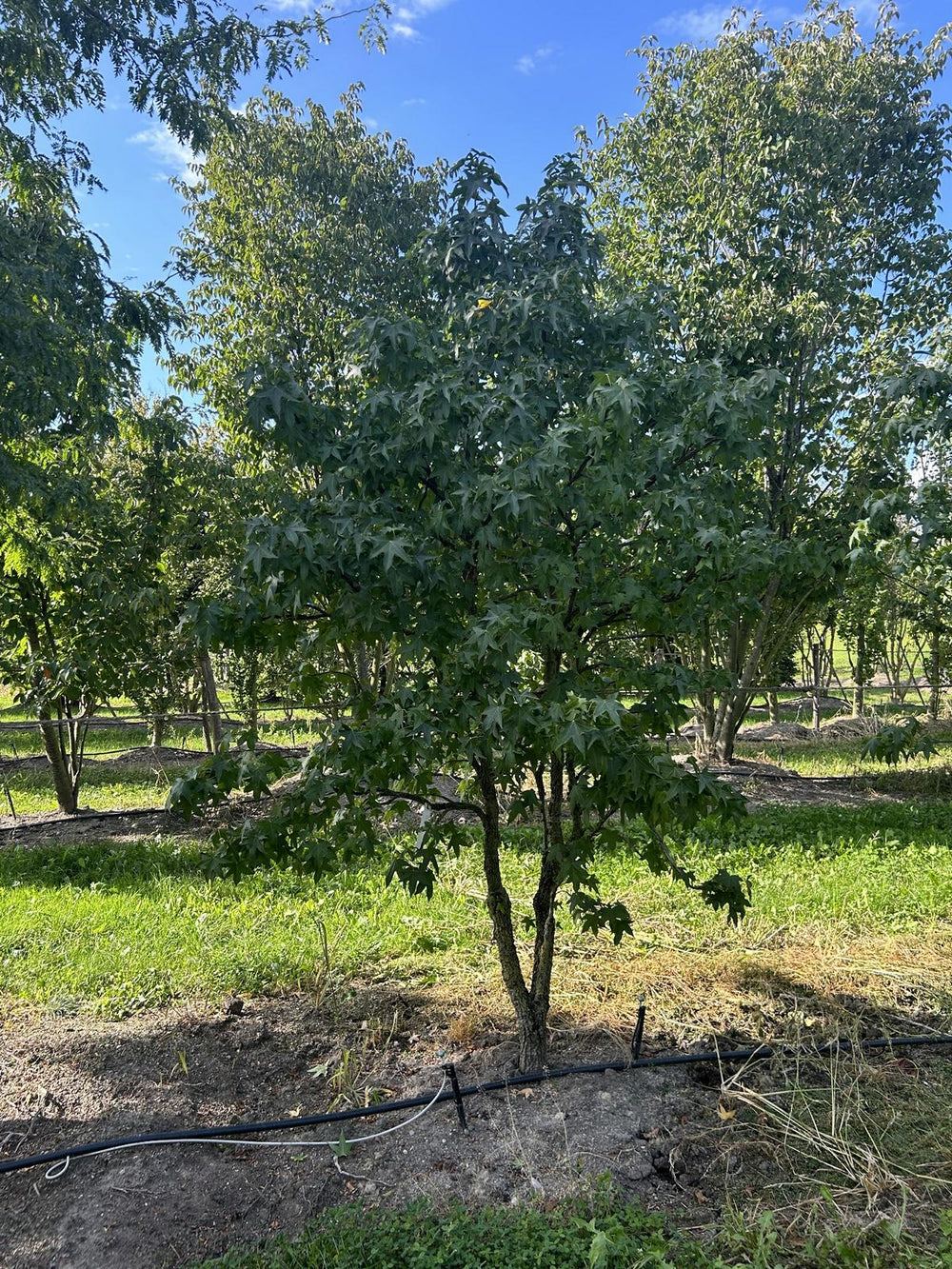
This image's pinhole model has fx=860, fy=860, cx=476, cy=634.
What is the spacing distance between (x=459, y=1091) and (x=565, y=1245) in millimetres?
734

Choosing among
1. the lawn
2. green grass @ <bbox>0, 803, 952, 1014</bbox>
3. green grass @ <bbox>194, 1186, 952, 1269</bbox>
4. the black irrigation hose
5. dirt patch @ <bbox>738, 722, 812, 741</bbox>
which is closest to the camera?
green grass @ <bbox>194, 1186, 952, 1269</bbox>

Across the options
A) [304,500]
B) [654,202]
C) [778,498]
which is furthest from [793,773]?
[304,500]

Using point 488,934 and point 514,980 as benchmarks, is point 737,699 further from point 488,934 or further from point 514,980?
point 514,980

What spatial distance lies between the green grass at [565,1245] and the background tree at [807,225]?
595 centimetres

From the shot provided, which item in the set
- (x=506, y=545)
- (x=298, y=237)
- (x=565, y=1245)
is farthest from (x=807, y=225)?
(x=565, y=1245)

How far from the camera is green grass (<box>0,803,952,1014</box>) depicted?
4.40m

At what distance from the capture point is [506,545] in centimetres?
296

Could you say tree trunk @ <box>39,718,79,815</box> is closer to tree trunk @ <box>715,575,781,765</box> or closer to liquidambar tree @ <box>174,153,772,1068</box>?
liquidambar tree @ <box>174,153,772,1068</box>

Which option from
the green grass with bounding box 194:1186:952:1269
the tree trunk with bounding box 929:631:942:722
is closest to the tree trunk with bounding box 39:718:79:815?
the green grass with bounding box 194:1186:952:1269

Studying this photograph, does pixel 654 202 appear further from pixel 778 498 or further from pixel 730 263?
pixel 778 498

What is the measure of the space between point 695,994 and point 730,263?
6823mm

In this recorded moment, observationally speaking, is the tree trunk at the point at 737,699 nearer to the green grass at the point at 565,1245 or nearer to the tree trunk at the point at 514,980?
the tree trunk at the point at 514,980

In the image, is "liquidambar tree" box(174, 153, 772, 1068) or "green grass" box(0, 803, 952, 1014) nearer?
"liquidambar tree" box(174, 153, 772, 1068)

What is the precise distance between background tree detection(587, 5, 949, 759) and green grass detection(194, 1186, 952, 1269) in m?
5.95
